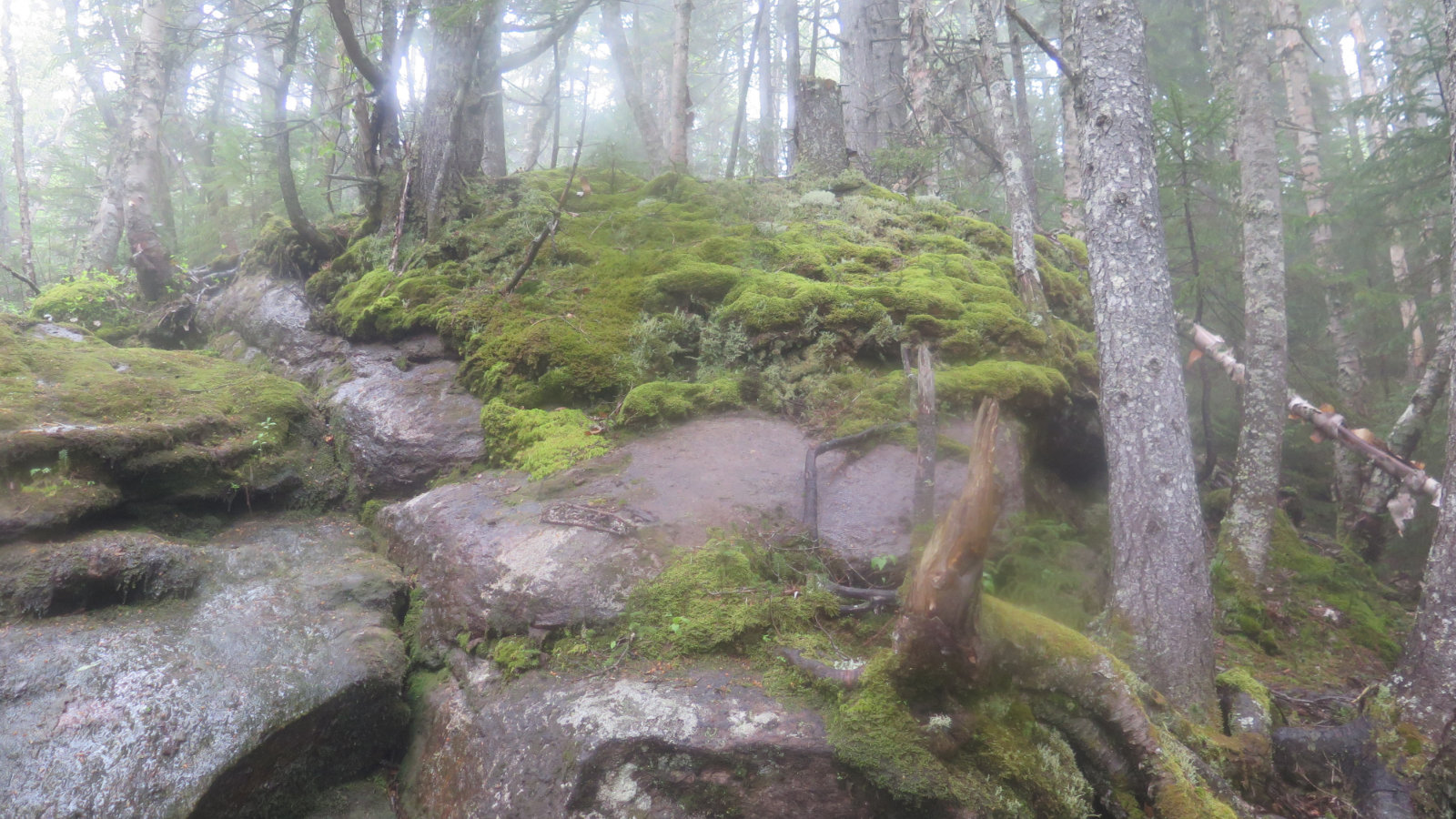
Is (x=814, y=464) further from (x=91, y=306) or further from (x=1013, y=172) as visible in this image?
(x=91, y=306)

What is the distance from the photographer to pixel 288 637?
4086 mm

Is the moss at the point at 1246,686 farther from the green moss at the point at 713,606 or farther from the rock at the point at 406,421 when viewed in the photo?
the rock at the point at 406,421

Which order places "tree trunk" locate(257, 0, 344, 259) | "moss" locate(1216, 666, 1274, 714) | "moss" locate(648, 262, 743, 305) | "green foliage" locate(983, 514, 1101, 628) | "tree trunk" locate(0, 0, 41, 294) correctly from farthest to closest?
"tree trunk" locate(0, 0, 41, 294) < "tree trunk" locate(257, 0, 344, 259) < "moss" locate(648, 262, 743, 305) < "green foliage" locate(983, 514, 1101, 628) < "moss" locate(1216, 666, 1274, 714)

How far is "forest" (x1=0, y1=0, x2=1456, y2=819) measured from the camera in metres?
3.37

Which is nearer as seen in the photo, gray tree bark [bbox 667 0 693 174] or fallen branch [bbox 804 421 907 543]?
fallen branch [bbox 804 421 907 543]

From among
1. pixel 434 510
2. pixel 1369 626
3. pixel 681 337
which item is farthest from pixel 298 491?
pixel 1369 626

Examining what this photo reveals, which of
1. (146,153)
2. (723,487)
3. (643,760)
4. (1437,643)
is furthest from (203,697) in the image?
(146,153)

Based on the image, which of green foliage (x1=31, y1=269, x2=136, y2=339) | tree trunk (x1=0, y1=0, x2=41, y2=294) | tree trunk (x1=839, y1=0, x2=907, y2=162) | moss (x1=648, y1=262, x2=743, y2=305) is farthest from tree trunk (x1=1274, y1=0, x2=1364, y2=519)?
tree trunk (x1=0, y1=0, x2=41, y2=294)

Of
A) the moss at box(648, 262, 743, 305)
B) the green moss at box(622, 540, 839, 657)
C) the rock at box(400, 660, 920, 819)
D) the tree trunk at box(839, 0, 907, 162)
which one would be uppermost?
the tree trunk at box(839, 0, 907, 162)

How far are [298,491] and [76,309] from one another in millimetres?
5711

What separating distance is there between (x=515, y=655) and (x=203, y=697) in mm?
1563

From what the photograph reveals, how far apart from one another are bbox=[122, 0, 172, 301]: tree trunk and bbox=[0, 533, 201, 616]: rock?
6.64m

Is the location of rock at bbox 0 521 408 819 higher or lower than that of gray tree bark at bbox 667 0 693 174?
lower

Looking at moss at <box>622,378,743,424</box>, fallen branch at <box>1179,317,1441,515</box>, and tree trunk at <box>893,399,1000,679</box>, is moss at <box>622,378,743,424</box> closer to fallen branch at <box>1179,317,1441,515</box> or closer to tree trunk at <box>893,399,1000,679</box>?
tree trunk at <box>893,399,1000,679</box>
